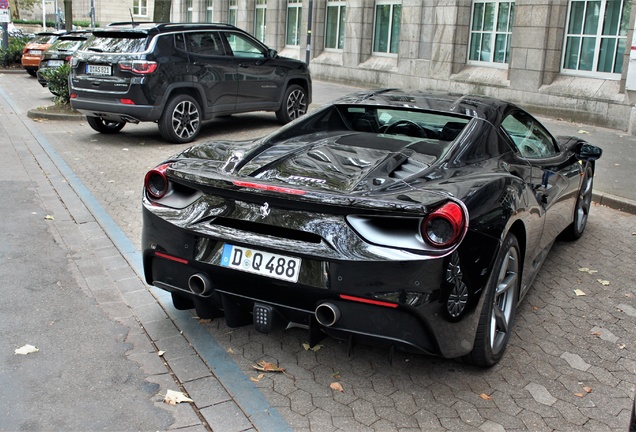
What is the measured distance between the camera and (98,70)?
11109mm

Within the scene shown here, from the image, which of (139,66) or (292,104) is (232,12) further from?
(139,66)

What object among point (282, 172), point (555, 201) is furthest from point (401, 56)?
point (282, 172)

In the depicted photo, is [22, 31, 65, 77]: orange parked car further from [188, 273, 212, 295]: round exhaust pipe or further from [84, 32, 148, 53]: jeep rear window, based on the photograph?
[188, 273, 212, 295]: round exhaust pipe

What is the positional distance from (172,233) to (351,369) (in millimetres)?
1261

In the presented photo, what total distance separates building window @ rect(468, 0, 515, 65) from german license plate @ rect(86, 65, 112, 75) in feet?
31.6

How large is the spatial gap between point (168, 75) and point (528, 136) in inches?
285

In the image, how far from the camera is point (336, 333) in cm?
350

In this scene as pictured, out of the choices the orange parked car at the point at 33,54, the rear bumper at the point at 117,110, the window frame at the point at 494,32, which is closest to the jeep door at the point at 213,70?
the rear bumper at the point at 117,110

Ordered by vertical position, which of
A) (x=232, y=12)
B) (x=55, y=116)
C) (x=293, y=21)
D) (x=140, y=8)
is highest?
(x=140, y=8)

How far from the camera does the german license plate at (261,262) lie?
11.4ft

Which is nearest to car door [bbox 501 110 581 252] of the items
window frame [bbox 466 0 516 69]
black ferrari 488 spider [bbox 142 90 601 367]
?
black ferrari 488 spider [bbox 142 90 601 367]

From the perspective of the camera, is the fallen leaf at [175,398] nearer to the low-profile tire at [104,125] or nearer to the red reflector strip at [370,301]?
the red reflector strip at [370,301]

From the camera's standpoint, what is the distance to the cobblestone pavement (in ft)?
11.4

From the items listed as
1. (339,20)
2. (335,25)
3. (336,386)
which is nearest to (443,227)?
(336,386)
